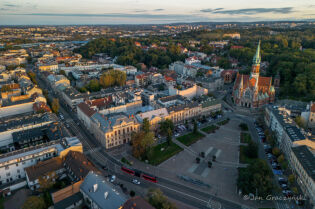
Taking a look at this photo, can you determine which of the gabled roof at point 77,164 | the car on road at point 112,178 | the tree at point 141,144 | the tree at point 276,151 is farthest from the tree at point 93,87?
the tree at point 276,151

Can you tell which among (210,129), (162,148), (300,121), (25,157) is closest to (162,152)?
(162,148)

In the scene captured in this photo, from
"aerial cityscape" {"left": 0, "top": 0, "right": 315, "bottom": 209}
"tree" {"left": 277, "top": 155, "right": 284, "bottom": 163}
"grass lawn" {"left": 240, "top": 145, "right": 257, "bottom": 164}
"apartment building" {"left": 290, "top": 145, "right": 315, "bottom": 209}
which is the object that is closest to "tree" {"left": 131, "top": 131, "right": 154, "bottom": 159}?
"aerial cityscape" {"left": 0, "top": 0, "right": 315, "bottom": 209}

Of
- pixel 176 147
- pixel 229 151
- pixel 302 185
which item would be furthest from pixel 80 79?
pixel 302 185

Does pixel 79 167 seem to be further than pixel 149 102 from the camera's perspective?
No

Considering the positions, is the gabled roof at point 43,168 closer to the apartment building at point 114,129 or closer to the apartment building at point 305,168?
the apartment building at point 114,129

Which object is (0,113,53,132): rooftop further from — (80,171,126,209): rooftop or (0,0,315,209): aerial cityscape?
(80,171,126,209): rooftop

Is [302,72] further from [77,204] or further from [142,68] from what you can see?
[77,204]
